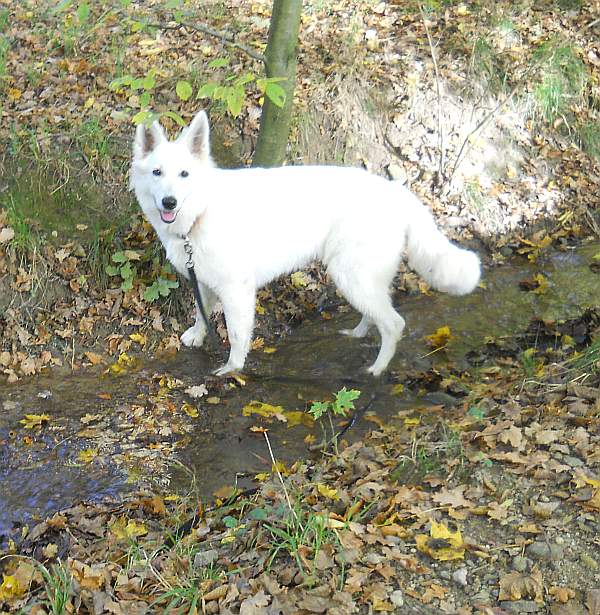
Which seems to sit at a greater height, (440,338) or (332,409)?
(440,338)

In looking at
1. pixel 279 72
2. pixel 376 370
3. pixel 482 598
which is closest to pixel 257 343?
pixel 376 370

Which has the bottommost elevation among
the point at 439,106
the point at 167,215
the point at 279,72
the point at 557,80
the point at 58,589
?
the point at 58,589

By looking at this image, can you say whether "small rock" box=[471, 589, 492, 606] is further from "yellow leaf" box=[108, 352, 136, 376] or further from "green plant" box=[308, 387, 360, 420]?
"yellow leaf" box=[108, 352, 136, 376]

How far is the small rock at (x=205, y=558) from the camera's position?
2.91 metres

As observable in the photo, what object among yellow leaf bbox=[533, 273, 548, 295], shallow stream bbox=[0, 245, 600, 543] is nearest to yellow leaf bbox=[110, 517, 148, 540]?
shallow stream bbox=[0, 245, 600, 543]

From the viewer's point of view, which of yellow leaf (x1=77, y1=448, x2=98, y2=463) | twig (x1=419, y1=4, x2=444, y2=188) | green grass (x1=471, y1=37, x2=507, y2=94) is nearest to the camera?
yellow leaf (x1=77, y1=448, x2=98, y2=463)

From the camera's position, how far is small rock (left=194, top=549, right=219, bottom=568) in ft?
9.56

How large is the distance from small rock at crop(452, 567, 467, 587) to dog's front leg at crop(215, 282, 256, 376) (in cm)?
272

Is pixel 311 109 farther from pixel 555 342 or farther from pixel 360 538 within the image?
pixel 360 538

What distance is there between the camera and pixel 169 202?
434 centimetres

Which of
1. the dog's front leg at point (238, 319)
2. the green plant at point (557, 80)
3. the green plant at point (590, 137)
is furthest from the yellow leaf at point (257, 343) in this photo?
the green plant at point (590, 137)

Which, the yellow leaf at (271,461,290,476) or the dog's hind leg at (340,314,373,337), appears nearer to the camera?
the yellow leaf at (271,461,290,476)

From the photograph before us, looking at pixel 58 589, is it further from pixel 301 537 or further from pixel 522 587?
pixel 522 587

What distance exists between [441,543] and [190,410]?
2.32 meters
